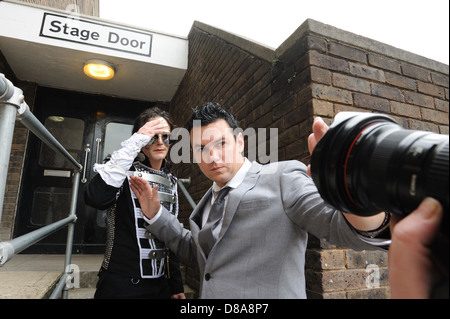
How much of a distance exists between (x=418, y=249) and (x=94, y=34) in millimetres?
3740

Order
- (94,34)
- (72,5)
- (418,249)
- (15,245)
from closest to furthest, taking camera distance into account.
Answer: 1. (418,249)
2. (15,245)
3. (94,34)
4. (72,5)

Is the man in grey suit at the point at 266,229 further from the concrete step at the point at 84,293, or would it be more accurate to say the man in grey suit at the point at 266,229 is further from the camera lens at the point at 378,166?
the concrete step at the point at 84,293

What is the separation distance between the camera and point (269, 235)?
89 cm

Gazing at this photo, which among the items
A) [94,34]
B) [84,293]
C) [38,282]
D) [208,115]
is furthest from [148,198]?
[94,34]

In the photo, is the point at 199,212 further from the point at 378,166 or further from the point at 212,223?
the point at 378,166

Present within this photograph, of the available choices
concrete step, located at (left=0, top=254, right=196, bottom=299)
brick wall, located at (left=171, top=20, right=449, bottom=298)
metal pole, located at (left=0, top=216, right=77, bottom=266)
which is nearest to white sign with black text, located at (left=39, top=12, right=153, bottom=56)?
brick wall, located at (left=171, top=20, right=449, bottom=298)

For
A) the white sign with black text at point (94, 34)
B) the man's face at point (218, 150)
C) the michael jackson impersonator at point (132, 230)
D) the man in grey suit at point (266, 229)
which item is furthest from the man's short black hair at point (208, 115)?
the white sign with black text at point (94, 34)

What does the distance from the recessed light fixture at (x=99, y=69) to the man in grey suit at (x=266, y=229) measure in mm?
2963

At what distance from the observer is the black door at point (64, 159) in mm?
3791

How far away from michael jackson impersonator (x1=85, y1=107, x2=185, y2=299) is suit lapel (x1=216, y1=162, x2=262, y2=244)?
518 mm

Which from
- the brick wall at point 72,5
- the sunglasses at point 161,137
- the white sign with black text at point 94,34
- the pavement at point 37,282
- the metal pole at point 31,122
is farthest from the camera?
the brick wall at point 72,5

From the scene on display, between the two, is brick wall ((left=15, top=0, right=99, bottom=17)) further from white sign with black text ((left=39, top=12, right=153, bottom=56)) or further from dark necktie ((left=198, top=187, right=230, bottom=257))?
dark necktie ((left=198, top=187, right=230, bottom=257))
